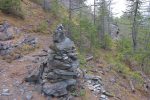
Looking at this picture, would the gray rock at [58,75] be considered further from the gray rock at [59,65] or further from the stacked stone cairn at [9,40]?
the stacked stone cairn at [9,40]

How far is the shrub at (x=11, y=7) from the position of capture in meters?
25.8

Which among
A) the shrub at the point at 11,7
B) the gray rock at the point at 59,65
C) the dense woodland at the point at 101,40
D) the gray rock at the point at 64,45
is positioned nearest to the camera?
the gray rock at the point at 59,65

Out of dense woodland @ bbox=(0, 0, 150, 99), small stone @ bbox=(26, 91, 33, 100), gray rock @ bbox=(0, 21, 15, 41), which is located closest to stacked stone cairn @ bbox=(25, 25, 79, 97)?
small stone @ bbox=(26, 91, 33, 100)

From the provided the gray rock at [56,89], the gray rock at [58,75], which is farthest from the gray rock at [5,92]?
the gray rock at [58,75]

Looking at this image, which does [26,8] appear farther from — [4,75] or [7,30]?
[4,75]

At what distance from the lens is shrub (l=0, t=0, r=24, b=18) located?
25.8 meters

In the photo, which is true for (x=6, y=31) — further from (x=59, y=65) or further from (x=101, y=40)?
(x=101, y=40)

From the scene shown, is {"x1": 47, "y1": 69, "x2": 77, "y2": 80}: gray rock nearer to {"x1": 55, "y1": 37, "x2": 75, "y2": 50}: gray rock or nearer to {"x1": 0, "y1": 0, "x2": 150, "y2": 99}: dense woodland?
{"x1": 55, "y1": 37, "x2": 75, "y2": 50}: gray rock

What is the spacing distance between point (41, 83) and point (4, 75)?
2687mm

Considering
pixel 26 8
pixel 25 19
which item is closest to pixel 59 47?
pixel 25 19

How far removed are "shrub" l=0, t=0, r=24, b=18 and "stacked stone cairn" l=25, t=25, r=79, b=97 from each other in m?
10.3

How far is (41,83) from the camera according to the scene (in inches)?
663

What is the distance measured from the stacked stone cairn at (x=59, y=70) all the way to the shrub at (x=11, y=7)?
10289 mm

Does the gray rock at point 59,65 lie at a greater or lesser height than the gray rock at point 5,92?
greater
